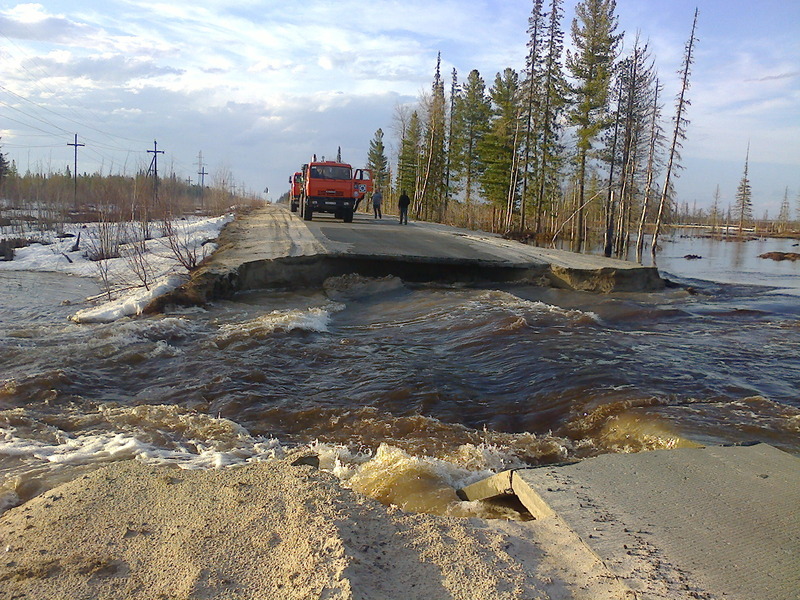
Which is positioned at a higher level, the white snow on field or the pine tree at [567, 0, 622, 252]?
the pine tree at [567, 0, 622, 252]

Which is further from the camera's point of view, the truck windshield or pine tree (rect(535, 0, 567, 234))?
pine tree (rect(535, 0, 567, 234))

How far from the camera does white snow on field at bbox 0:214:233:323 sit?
11391 mm

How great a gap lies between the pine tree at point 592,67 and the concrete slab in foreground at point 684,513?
33182 mm

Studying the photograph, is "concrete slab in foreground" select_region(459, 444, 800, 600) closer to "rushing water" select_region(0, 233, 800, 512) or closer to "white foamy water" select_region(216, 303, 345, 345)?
"rushing water" select_region(0, 233, 800, 512)

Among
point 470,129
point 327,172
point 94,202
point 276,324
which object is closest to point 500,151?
point 470,129

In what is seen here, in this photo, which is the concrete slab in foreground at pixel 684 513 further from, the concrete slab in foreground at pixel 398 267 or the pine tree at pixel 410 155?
the pine tree at pixel 410 155

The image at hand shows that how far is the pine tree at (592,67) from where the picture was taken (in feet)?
119

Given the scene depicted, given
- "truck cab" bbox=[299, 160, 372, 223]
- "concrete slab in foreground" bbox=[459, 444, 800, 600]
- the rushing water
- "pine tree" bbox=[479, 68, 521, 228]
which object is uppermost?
"pine tree" bbox=[479, 68, 521, 228]

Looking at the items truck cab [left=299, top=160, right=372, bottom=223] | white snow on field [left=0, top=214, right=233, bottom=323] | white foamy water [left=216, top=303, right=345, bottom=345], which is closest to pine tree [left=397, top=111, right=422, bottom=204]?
white snow on field [left=0, top=214, right=233, bottom=323]

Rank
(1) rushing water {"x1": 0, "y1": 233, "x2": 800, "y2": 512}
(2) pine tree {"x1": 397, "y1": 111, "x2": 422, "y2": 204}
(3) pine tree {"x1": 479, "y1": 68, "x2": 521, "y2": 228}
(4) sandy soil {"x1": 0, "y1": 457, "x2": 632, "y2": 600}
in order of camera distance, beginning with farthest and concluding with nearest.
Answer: (2) pine tree {"x1": 397, "y1": 111, "x2": 422, "y2": 204} < (3) pine tree {"x1": 479, "y1": 68, "x2": 521, "y2": 228} < (1) rushing water {"x1": 0, "y1": 233, "x2": 800, "y2": 512} < (4) sandy soil {"x1": 0, "y1": 457, "x2": 632, "y2": 600}

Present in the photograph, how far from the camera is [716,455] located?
4.65 metres

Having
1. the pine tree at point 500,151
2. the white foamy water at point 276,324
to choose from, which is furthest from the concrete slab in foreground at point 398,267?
the pine tree at point 500,151

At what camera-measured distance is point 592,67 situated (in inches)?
1436

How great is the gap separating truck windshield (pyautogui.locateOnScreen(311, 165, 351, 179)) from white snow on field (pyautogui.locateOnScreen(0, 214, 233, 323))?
16.5ft
